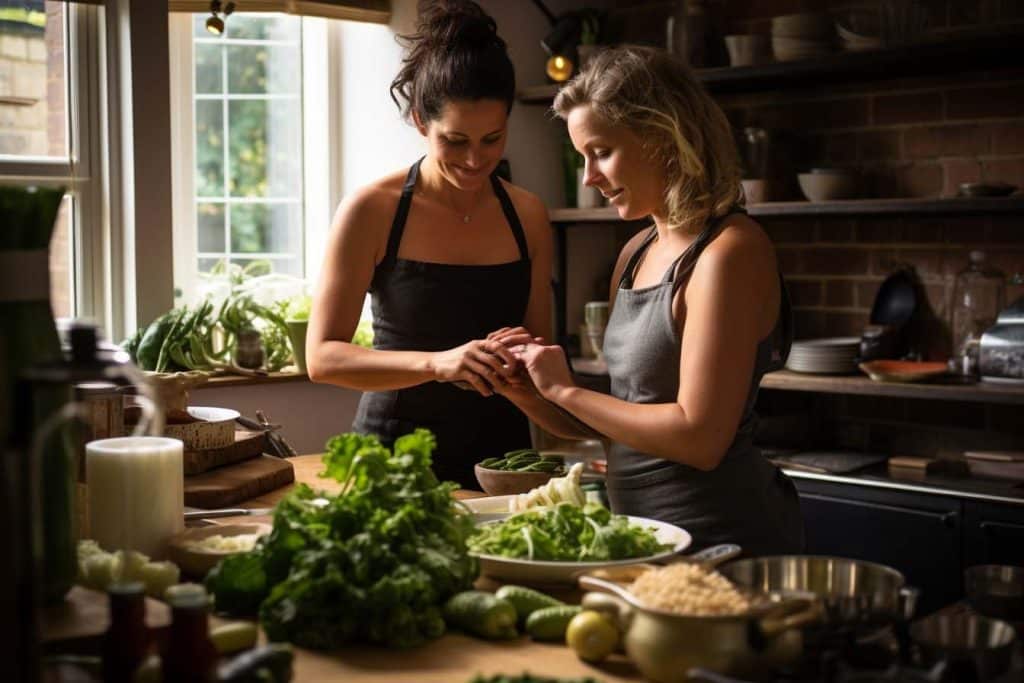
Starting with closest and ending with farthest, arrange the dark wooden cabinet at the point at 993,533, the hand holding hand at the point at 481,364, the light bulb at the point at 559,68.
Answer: the hand holding hand at the point at 481,364, the dark wooden cabinet at the point at 993,533, the light bulb at the point at 559,68

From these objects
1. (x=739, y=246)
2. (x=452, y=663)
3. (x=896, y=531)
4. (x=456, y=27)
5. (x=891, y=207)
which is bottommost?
(x=896, y=531)

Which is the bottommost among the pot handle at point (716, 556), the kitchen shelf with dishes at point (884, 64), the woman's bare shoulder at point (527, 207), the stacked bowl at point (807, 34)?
the pot handle at point (716, 556)

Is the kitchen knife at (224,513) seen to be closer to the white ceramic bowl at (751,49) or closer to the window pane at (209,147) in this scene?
the window pane at (209,147)

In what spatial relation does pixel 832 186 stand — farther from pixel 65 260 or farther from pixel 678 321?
pixel 65 260

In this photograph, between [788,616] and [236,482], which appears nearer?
[788,616]

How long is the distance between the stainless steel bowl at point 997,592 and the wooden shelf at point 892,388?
2.16 meters

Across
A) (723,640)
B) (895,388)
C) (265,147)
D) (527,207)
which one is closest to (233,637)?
(723,640)

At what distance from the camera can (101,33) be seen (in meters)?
4.06

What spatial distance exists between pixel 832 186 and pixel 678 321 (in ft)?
6.76

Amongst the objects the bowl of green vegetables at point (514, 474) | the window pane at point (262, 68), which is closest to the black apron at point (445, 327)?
the bowl of green vegetables at point (514, 474)

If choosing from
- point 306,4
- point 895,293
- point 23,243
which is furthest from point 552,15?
point 23,243

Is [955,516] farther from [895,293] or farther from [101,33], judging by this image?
[101,33]

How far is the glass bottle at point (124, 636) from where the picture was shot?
4.18 ft

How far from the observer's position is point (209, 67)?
448 centimetres
